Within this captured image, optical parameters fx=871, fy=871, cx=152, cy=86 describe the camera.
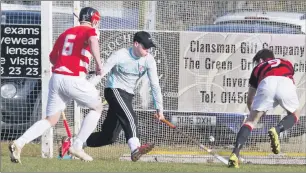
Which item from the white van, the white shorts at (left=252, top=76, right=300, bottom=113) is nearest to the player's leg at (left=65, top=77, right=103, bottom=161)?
the white shorts at (left=252, top=76, right=300, bottom=113)

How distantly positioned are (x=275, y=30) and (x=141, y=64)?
325 centimetres

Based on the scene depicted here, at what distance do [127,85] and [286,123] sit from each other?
2070 mm

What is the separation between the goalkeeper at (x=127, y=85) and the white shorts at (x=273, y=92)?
1299mm

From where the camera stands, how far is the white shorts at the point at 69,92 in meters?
9.61

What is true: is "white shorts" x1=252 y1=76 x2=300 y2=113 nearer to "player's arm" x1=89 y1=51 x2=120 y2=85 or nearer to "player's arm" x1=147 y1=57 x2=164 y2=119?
"player's arm" x1=147 y1=57 x2=164 y2=119

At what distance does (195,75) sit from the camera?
13.1 m

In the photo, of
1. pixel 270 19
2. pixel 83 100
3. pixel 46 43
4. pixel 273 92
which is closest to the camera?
pixel 83 100

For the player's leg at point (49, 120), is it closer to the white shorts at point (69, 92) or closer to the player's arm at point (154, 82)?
the white shorts at point (69, 92)

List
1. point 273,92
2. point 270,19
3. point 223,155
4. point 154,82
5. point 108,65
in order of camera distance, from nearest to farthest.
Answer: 1. point 108,65
2. point 154,82
3. point 273,92
4. point 223,155
5. point 270,19

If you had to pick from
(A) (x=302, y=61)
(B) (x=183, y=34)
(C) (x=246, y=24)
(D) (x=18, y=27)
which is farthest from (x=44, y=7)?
(A) (x=302, y=61)

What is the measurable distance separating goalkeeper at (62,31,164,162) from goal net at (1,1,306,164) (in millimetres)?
2206

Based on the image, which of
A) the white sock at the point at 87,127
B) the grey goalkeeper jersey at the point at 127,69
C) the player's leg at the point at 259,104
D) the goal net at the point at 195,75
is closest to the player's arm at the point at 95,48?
the white sock at the point at 87,127

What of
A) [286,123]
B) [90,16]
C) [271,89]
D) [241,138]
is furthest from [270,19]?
[90,16]

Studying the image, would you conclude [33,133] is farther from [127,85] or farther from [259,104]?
[259,104]
